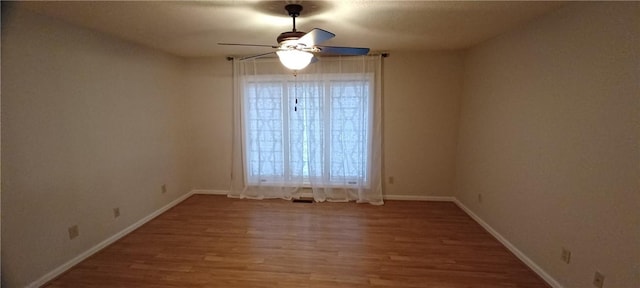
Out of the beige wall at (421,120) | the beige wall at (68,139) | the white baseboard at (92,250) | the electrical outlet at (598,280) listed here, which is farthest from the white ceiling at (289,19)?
the white baseboard at (92,250)

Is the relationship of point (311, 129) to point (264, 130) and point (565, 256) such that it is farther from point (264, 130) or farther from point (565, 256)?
point (565, 256)

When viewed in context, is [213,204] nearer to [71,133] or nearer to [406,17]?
[71,133]

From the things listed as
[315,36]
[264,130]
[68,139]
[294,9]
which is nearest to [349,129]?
[264,130]

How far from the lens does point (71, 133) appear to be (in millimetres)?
2365

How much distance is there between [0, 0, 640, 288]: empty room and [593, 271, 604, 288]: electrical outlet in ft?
0.04

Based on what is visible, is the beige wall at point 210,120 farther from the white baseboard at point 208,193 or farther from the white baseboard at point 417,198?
the white baseboard at point 417,198

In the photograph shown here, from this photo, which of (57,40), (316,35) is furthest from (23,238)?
(316,35)

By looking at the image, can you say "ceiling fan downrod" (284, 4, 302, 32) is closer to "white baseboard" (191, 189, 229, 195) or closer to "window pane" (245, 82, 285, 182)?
"window pane" (245, 82, 285, 182)

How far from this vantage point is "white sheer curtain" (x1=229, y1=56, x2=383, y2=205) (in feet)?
12.5

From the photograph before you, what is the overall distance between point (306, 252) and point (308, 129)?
6.08 feet

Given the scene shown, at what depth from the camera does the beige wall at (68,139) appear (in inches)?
77.2

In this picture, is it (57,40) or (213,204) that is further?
(213,204)

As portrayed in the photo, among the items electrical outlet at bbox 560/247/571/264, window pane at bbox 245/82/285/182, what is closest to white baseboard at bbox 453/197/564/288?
electrical outlet at bbox 560/247/571/264

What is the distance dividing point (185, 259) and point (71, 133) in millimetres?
1519
